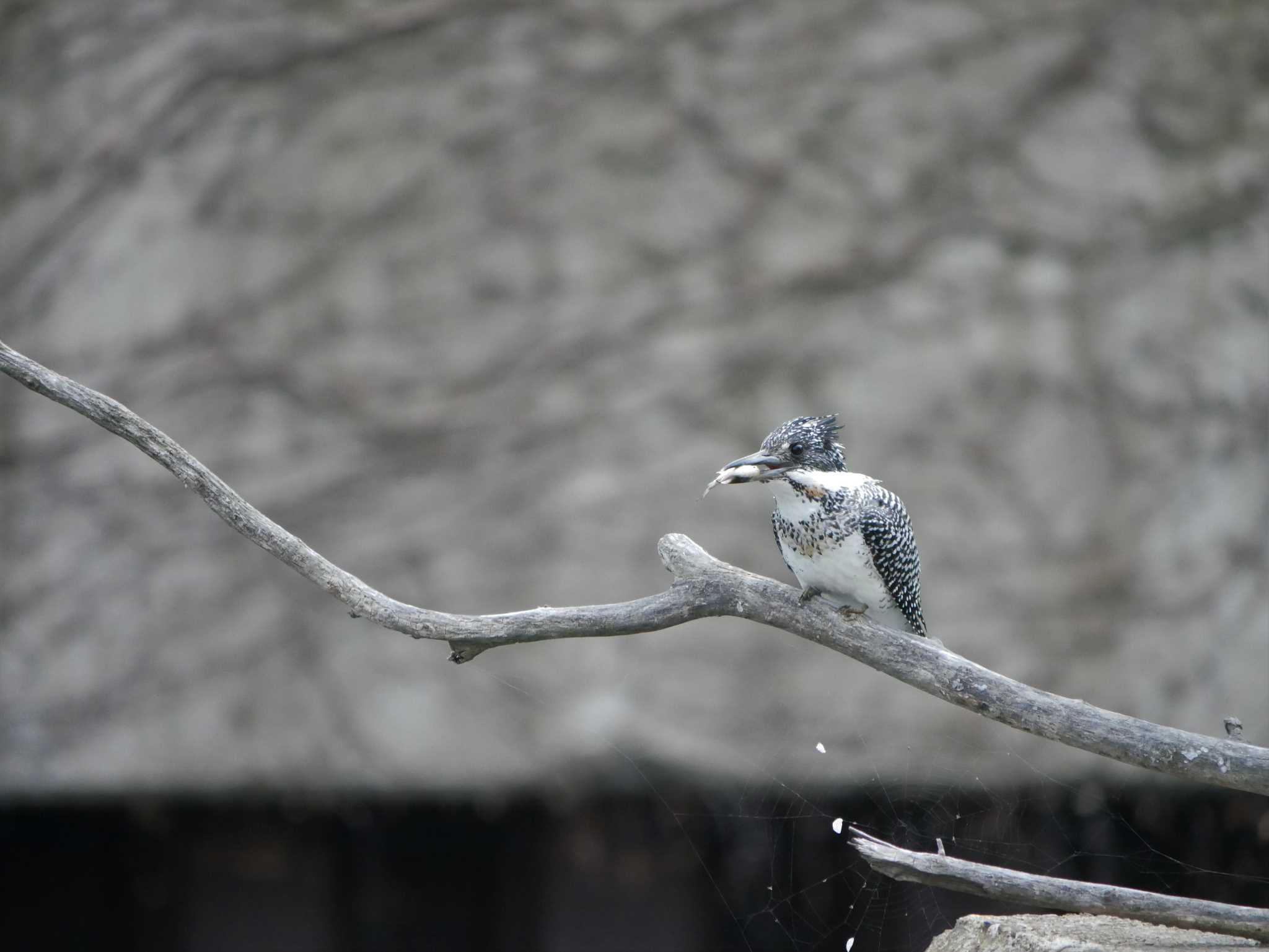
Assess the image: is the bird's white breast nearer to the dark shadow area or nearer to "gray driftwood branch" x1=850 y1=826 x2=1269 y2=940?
"gray driftwood branch" x1=850 y1=826 x2=1269 y2=940

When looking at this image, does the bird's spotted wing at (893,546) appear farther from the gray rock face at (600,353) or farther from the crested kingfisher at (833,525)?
the gray rock face at (600,353)

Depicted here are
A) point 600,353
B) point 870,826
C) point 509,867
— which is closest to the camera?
point 870,826

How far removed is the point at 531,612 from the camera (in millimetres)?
1146

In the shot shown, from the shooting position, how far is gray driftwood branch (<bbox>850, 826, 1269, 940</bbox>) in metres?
1.00

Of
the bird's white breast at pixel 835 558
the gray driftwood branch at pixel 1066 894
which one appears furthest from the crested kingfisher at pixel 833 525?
the gray driftwood branch at pixel 1066 894

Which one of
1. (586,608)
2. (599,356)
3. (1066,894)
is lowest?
(1066,894)

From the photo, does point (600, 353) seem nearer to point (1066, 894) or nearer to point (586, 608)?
point (586, 608)

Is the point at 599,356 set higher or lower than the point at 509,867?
higher

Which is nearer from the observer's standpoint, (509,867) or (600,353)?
(600,353)

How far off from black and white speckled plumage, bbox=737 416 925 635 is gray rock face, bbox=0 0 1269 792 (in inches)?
39.7


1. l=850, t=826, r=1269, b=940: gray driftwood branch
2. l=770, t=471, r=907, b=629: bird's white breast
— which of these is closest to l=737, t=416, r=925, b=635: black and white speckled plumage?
l=770, t=471, r=907, b=629: bird's white breast

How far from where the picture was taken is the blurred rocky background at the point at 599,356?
7.34 ft

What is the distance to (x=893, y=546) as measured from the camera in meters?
1.20

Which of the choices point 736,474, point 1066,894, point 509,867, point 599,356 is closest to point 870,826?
point 509,867
